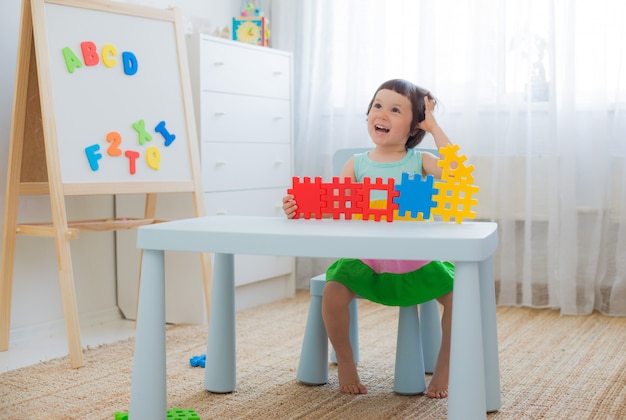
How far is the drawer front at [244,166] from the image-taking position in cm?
292

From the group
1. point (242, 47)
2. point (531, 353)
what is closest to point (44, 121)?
point (242, 47)

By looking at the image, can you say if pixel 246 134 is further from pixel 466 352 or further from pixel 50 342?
pixel 466 352

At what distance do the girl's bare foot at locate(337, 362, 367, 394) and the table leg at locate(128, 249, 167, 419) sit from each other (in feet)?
1.88

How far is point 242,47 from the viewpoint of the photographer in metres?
3.05

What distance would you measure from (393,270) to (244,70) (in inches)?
55.8

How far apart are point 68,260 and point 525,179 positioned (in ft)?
5.86

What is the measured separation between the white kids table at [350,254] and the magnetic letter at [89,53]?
0.93 m

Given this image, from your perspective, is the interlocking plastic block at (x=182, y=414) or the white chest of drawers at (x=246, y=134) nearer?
the interlocking plastic block at (x=182, y=414)

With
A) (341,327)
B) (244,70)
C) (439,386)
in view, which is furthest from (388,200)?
(244,70)

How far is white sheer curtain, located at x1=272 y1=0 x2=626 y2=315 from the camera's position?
3057 millimetres

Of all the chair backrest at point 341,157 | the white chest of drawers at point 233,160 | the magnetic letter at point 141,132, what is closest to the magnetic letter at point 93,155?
the magnetic letter at point 141,132

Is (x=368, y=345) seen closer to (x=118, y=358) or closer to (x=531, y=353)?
(x=531, y=353)

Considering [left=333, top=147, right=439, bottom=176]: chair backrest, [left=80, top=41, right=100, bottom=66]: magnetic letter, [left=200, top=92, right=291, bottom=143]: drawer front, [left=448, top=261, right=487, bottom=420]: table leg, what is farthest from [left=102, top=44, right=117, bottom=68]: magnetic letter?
[left=448, top=261, right=487, bottom=420]: table leg

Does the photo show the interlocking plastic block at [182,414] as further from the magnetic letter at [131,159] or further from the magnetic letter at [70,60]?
the magnetic letter at [70,60]
